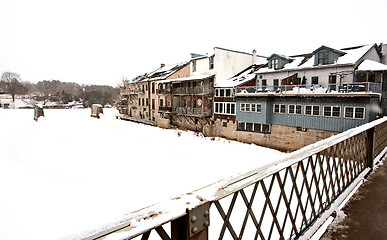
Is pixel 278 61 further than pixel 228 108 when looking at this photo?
No

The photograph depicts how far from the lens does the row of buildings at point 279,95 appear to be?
60.3ft

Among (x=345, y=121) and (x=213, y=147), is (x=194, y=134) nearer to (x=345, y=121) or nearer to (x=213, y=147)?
(x=213, y=147)

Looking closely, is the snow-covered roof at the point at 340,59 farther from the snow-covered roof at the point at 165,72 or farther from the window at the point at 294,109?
the snow-covered roof at the point at 165,72

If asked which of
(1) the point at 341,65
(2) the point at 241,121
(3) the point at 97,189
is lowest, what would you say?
(3) the point at 97,189

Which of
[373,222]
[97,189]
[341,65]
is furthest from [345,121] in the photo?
[97,189]

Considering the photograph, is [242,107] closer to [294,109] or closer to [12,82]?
[294,109]

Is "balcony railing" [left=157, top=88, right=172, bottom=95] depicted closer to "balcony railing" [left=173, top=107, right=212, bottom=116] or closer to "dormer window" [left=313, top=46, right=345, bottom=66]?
"balcony railing" [left=173, top=107, right=212, bottom=116]

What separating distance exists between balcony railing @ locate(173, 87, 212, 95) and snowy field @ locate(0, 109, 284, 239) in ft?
21.2

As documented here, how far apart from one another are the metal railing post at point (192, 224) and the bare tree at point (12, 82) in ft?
310

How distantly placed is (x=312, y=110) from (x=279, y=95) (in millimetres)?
3505

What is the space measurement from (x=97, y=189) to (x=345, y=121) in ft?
69.5

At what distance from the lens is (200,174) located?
18.3 meters

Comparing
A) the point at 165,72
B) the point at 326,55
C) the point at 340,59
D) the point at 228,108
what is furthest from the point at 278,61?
the point at 165,72

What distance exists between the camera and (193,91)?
31422mm
